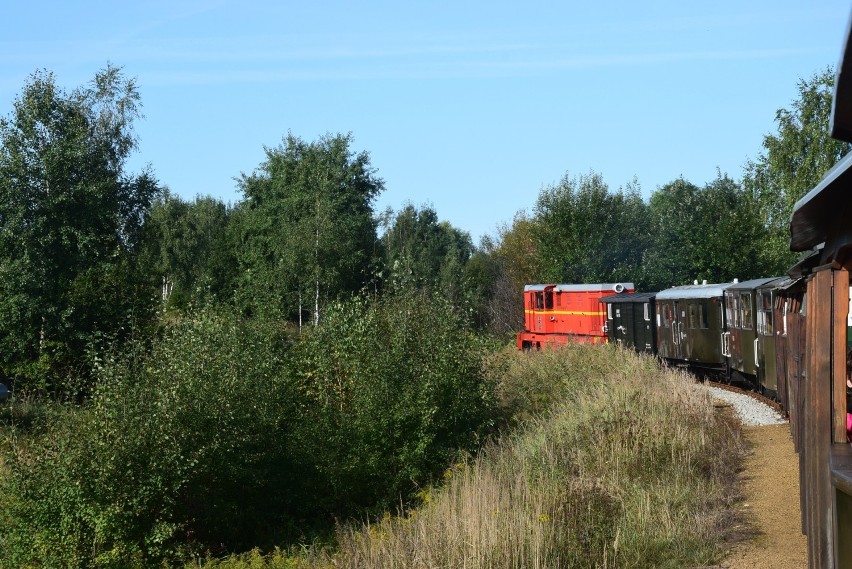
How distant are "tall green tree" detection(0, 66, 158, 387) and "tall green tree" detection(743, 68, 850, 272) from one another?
25655 millimetres

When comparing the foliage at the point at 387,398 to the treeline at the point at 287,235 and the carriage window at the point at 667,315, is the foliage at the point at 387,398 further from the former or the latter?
the carriage window at the point at 667,315

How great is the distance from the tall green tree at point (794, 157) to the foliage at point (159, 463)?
89.5 feet

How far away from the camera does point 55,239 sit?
3491 centimetres

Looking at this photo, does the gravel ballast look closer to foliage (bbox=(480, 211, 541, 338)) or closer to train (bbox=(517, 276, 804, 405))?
train (bbox=(517, 276, 804, 405))

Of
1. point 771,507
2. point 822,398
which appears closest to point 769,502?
point 771,507

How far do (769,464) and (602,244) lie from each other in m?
32.0

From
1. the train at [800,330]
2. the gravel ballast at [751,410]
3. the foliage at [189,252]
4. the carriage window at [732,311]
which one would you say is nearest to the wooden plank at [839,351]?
the train at [800,330]

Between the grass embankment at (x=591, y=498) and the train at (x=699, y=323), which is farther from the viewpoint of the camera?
→ the train at (x=699, y=323)

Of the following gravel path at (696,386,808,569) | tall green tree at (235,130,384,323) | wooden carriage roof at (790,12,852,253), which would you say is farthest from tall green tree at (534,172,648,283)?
wooden carriage roof at (790,12,852,253)

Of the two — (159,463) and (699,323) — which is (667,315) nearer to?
Answer: (699,323)

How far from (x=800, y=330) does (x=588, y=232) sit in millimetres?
36126

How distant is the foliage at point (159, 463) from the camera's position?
51.6 feet

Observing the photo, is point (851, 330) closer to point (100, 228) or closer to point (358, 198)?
point (100, 228)

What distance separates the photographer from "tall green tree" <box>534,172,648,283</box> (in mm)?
45312
